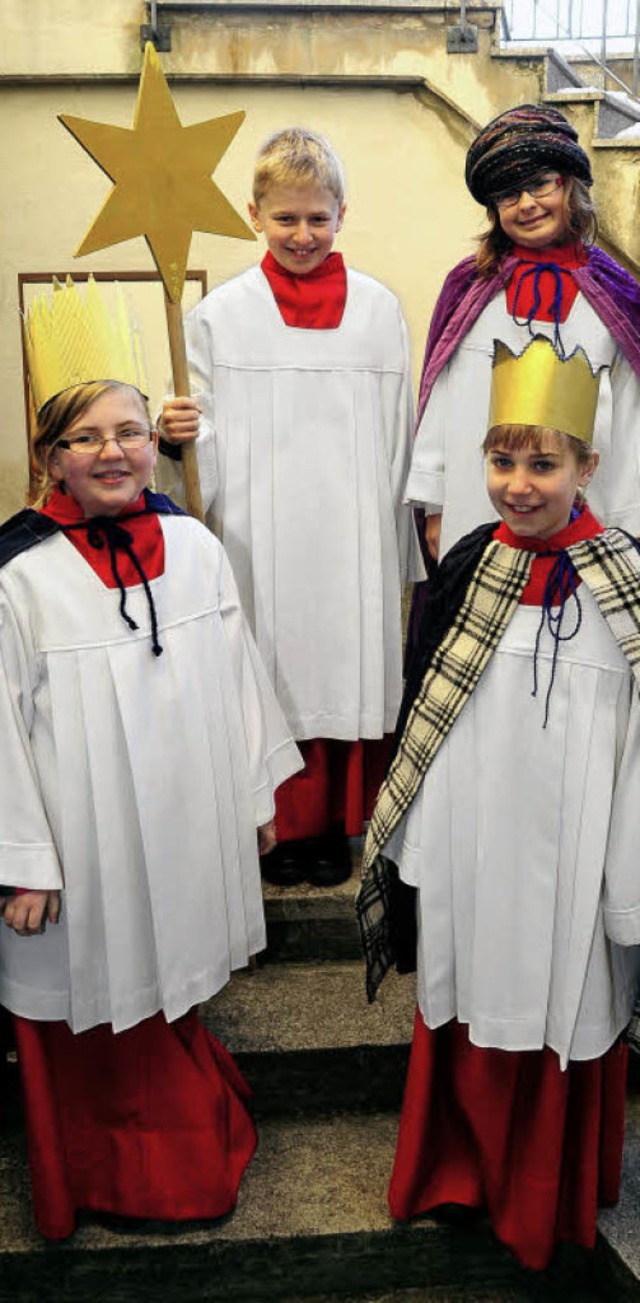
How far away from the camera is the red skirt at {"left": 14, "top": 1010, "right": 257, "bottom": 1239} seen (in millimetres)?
2686

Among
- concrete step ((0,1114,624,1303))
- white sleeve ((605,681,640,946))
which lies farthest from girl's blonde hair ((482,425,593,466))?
concrete step ((0,1114,624,1303))

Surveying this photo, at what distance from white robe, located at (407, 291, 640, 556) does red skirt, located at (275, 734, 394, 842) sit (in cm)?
69

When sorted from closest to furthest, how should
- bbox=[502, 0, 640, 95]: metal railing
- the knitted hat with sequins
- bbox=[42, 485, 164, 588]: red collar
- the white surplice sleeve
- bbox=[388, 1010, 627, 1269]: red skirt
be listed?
the white surplice sleeve, bbox=[42, 485, 164, 588]: red collar, bbox=[388, 1010, 627, 1269]: red skirt, the knitted hat with sequins, bbox=[502, 0, 640, 95]: metal railing

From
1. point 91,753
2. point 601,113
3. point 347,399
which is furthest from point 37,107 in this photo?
point 91,753

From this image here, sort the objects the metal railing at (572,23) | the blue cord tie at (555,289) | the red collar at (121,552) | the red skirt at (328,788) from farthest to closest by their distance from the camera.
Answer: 1. the metal railing at (572,23)
2. the red skirt at (328,788)
3. the blue cord tie at (555,289)
4. the red collar at (121,552)

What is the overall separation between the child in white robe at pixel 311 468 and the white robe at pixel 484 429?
5.6 inches

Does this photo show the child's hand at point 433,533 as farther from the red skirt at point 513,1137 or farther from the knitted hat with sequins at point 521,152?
the red skirt at point 513,1137

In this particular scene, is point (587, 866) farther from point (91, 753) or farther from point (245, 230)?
point (245, 230)

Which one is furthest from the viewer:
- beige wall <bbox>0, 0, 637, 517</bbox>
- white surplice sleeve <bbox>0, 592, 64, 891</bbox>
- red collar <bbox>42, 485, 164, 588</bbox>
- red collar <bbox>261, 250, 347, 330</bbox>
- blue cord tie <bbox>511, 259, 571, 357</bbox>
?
beige wall <bbox>0, 0, 637, 517</bbox>

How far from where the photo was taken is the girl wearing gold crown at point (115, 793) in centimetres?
241

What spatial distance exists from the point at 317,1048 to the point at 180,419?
170 cm

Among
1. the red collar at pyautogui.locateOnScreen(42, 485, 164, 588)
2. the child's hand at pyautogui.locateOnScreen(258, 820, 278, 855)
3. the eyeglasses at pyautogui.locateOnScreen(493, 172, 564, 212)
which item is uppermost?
the eyeglasses at pyautogui.locateOnScreen(493, 172, 564, 212)

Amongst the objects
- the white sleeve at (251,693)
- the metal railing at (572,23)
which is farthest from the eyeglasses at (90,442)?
the metal railing at (572,23)

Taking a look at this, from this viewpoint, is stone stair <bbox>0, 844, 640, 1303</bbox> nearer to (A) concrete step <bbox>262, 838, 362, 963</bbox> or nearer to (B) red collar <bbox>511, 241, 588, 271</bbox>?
(A) concrete step <bbox>262, 838, 362, 963</bbox>
